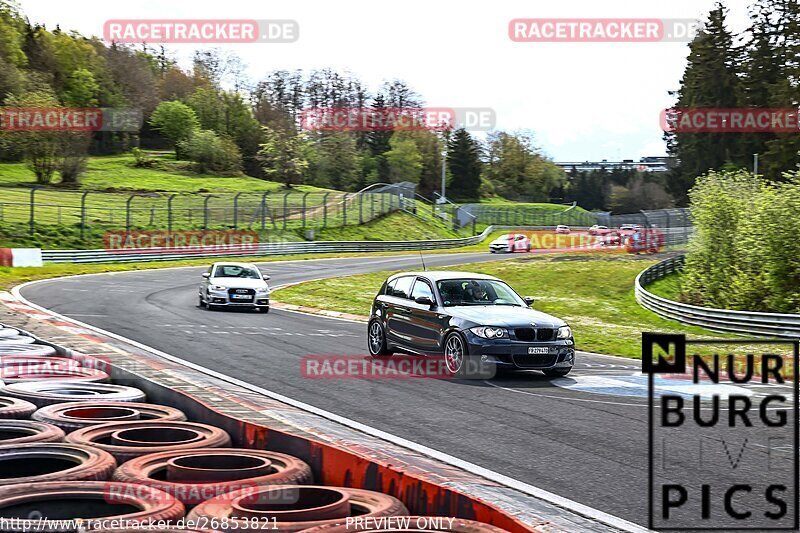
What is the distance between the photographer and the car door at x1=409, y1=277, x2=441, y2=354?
13.9 meters

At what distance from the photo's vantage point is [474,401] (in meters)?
11.2

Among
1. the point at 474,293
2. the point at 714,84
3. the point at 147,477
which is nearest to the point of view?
the point at 147,477

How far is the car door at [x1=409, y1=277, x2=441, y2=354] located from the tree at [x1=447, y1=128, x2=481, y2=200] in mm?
113371

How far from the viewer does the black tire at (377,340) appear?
15539 millimetres

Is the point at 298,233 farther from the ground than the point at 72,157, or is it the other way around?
the point at 72,157

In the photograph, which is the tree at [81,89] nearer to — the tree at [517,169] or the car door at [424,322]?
the tree at [517,169]

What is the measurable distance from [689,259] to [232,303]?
19028 millimetres

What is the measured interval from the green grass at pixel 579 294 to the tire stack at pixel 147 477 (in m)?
12.9

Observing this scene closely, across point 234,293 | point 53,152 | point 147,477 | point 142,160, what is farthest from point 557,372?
point 142,160

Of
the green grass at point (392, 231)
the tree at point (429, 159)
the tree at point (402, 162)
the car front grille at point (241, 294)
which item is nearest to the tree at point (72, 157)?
the green grass at point (392, 231)

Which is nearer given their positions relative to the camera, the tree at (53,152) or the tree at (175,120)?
the tree at (53,152)

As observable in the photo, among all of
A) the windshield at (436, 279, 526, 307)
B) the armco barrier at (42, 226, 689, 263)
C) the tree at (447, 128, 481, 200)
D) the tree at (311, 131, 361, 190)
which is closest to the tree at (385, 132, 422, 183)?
the tree at (311, 131, 361, 190)

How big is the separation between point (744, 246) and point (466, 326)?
68.0 ft

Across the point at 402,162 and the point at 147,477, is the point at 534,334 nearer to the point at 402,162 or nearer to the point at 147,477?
the point at 147,477
